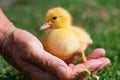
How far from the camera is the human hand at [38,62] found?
153 inches

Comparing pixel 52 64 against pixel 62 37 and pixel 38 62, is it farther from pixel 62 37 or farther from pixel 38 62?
pixel 62 37

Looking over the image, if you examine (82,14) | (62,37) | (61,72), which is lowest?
(61,72)

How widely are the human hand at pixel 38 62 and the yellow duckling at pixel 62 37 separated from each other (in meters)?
0.11

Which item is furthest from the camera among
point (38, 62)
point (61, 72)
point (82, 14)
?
point (82, 14)

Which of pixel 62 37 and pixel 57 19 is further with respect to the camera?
pixel 57 19

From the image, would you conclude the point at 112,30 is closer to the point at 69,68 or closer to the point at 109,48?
the point at 109,48

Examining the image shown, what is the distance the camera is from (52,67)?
390cm

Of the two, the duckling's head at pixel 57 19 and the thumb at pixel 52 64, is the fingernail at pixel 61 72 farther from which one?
the duckling's head at pixel 57 19

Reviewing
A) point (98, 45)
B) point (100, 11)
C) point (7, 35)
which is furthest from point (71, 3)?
point (7, 35)

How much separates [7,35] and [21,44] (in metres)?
0.27

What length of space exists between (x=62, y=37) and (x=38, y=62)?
31 cm

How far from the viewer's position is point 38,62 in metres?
3.98

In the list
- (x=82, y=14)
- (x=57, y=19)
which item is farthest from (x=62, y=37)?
(x=82, y=14)

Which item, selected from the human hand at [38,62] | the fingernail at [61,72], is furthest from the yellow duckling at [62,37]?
the fingernail at [61,72]
